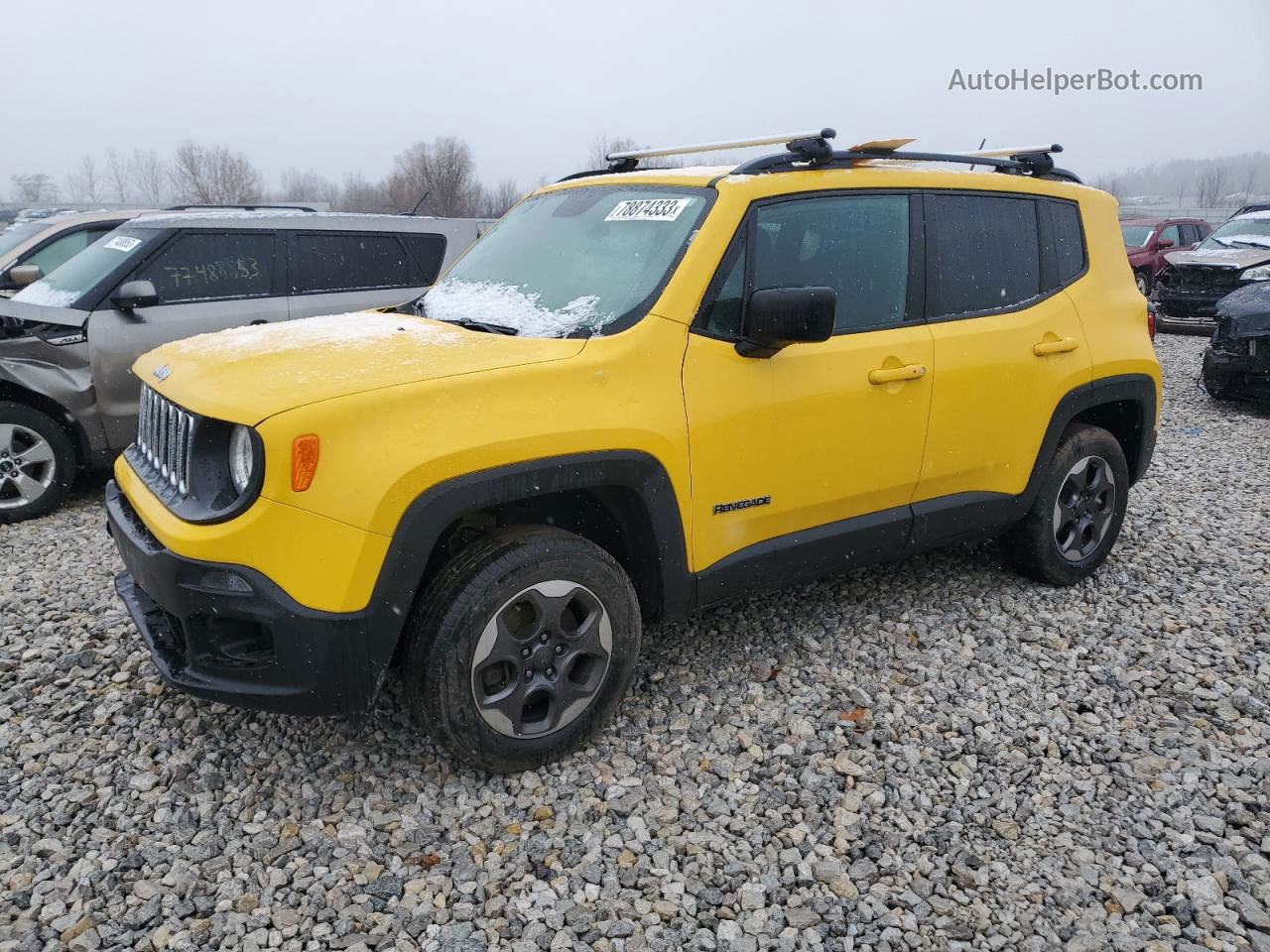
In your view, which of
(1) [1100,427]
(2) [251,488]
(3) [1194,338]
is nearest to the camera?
(2) [251,488]

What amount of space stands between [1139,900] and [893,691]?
1168 mm

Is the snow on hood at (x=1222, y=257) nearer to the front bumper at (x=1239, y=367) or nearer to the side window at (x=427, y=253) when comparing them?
the front bumper at (x=1239, y=367)

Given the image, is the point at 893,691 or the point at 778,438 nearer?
the point at 778,438

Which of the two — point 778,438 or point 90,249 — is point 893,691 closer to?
point 778,438

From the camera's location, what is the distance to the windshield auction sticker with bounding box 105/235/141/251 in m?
6.11

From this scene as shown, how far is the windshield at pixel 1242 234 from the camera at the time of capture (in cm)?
1355

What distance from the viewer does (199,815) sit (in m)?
A: 2.87

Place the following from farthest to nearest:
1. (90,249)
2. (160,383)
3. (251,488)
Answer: (90,249) → (160,383) → (251,488)

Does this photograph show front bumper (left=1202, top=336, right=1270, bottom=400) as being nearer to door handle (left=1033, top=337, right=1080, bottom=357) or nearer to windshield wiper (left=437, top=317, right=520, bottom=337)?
door handle (left=1033, top=337, right=1080, bottom=357)

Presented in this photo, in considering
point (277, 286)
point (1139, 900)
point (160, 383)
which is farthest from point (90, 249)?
point (1139, 900)

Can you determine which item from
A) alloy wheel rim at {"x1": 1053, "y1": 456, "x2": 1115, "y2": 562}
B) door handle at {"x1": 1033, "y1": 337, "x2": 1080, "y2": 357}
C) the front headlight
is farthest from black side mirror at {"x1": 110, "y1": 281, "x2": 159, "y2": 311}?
alloy wheel rim at {"x1": 1053, "y1": 456, "x2": 1115, "y2": 562}

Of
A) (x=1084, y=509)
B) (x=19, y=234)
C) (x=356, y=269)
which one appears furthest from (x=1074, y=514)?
(x=19, y=234)

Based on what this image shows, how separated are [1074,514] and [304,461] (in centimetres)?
357

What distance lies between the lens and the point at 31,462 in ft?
18.2
